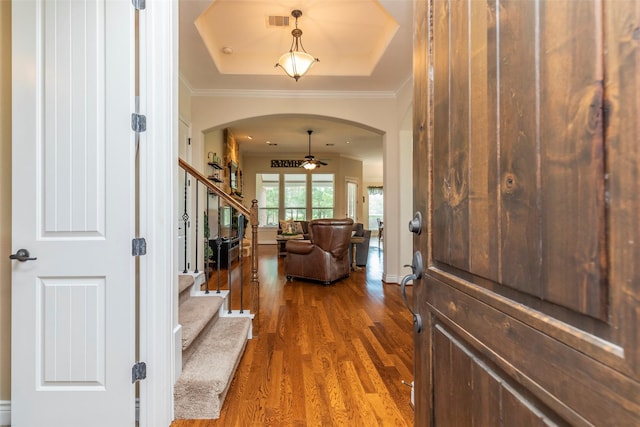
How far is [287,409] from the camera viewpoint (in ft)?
5.66

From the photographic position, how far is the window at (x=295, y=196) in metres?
10.1

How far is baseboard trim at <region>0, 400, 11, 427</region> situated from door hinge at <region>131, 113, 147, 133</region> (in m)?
1.57

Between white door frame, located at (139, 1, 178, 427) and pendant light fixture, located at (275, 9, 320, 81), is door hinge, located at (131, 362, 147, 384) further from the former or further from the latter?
pendant light fixture, located at (275, 9, 320, 81)

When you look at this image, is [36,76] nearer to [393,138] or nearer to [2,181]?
[2,181]

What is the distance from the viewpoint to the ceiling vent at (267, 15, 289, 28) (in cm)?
327

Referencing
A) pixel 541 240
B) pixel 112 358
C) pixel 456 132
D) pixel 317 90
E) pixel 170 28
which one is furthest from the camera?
pixel 317 90

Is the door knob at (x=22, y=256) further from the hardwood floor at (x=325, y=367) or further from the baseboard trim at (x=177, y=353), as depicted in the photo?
the hardwood floor at (x=325, y=367)

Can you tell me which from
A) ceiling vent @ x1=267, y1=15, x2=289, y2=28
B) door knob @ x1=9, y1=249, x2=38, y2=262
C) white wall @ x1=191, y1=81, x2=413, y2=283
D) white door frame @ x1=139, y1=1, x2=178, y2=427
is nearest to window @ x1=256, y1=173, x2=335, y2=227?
white wall @ x1=191, y1=81, x2=413, y2=283

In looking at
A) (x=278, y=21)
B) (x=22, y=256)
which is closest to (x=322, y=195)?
(x=278, y=21)

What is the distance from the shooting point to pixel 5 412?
1.55 metres

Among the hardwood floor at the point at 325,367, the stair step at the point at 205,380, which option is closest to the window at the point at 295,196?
the hardwood floor at the point at 325,367

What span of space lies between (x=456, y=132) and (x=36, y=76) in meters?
1.98

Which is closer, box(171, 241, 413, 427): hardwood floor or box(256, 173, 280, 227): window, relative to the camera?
box(171, 241, 413, 427): hardwood floor

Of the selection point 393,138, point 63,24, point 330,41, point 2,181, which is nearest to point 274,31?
point 330,41
